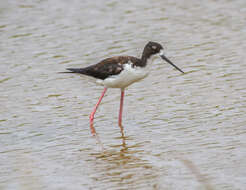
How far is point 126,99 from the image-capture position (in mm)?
10328

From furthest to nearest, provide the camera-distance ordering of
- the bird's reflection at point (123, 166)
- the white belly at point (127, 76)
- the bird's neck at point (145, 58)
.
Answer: the bird's neck at point (145, 58), the white belly at point (127, 76), the bird's reflection at point (123, 166)

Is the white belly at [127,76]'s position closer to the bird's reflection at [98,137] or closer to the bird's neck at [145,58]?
the bird's neck at [145,58]

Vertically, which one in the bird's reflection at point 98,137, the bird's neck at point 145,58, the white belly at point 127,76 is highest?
the bird's neck at point 145,58

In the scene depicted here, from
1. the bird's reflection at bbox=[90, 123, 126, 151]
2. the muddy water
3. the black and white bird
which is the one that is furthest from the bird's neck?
the bird's reflection at bbox=[90, 123, 126, 151]

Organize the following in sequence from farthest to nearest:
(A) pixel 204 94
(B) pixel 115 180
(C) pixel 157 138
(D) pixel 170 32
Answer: (D) pixel 170 32
(A) pixel 204 94
(C) pixel 157 138
(B) pixel 115 180

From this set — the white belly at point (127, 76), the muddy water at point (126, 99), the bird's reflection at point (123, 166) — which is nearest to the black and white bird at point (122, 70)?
the white belly at point (127, 76)

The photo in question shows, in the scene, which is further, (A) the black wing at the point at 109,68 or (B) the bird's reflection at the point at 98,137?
(A) the black wing at the point at 109,68

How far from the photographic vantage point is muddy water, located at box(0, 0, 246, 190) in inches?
283

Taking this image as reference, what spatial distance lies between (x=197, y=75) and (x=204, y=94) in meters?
1.11

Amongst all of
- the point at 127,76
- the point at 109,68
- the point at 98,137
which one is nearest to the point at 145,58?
the point at 127,76

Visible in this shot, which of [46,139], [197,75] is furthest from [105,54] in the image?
[46,139]

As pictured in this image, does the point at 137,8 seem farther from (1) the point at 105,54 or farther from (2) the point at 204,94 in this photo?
(2) the point at 204,94

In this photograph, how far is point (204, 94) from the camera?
1006 centimetres

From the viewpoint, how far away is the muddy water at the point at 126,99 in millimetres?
7180
